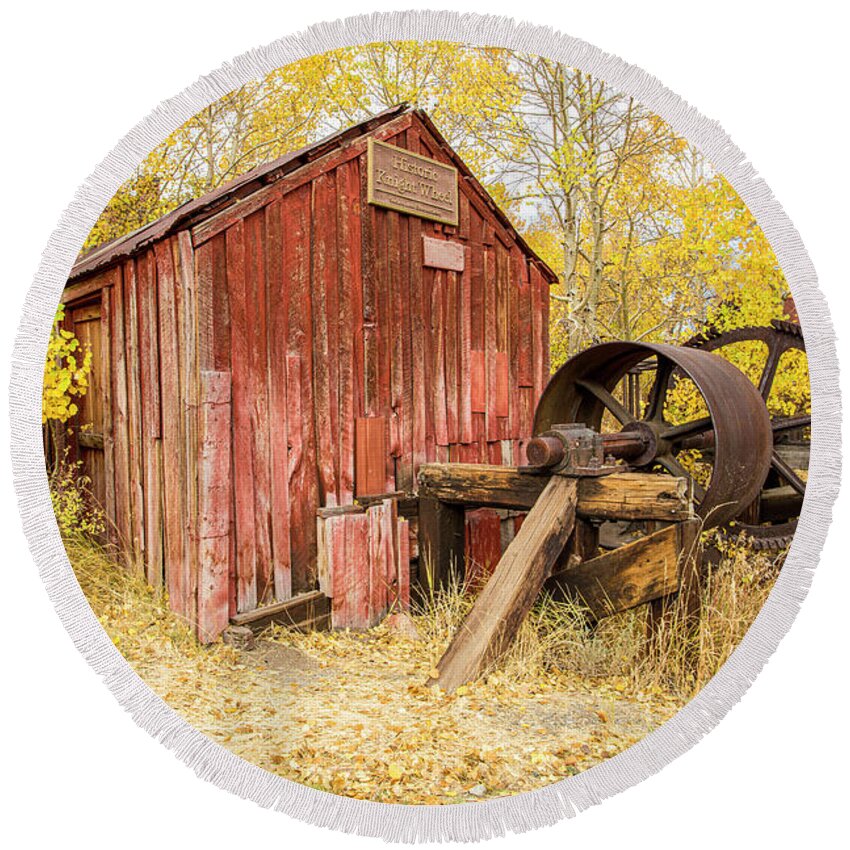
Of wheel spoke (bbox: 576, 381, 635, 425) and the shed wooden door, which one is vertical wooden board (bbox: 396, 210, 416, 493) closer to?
wheel spoke (bbox: 576, 381, 635, 425)

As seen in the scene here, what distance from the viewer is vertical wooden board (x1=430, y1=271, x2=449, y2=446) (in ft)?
15.1

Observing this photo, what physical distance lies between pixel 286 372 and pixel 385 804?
2.20m

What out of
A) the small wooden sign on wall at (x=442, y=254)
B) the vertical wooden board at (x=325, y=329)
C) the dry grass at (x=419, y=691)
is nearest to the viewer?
the dry grass at (x=419, y=691)

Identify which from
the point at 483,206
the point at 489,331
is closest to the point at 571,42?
the point at 483,206

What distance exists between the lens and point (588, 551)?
3965mm

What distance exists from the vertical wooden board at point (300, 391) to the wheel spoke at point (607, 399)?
1861 millimetres

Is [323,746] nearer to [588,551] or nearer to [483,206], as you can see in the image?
[588,551]

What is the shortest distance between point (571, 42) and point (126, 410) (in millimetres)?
2729

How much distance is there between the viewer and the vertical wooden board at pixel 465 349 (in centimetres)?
479

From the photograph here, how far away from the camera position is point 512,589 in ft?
11.4

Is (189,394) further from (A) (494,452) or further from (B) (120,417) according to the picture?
(A) (494,452)

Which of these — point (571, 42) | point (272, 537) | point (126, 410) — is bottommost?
point (272, 537)

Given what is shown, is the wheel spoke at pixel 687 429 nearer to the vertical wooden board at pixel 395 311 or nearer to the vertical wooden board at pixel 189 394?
the vertical wooden board at pixel 395 311

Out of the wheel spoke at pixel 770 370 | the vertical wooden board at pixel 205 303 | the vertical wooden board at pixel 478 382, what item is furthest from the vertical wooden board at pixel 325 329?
the wheel spoke at pixel 770 370
